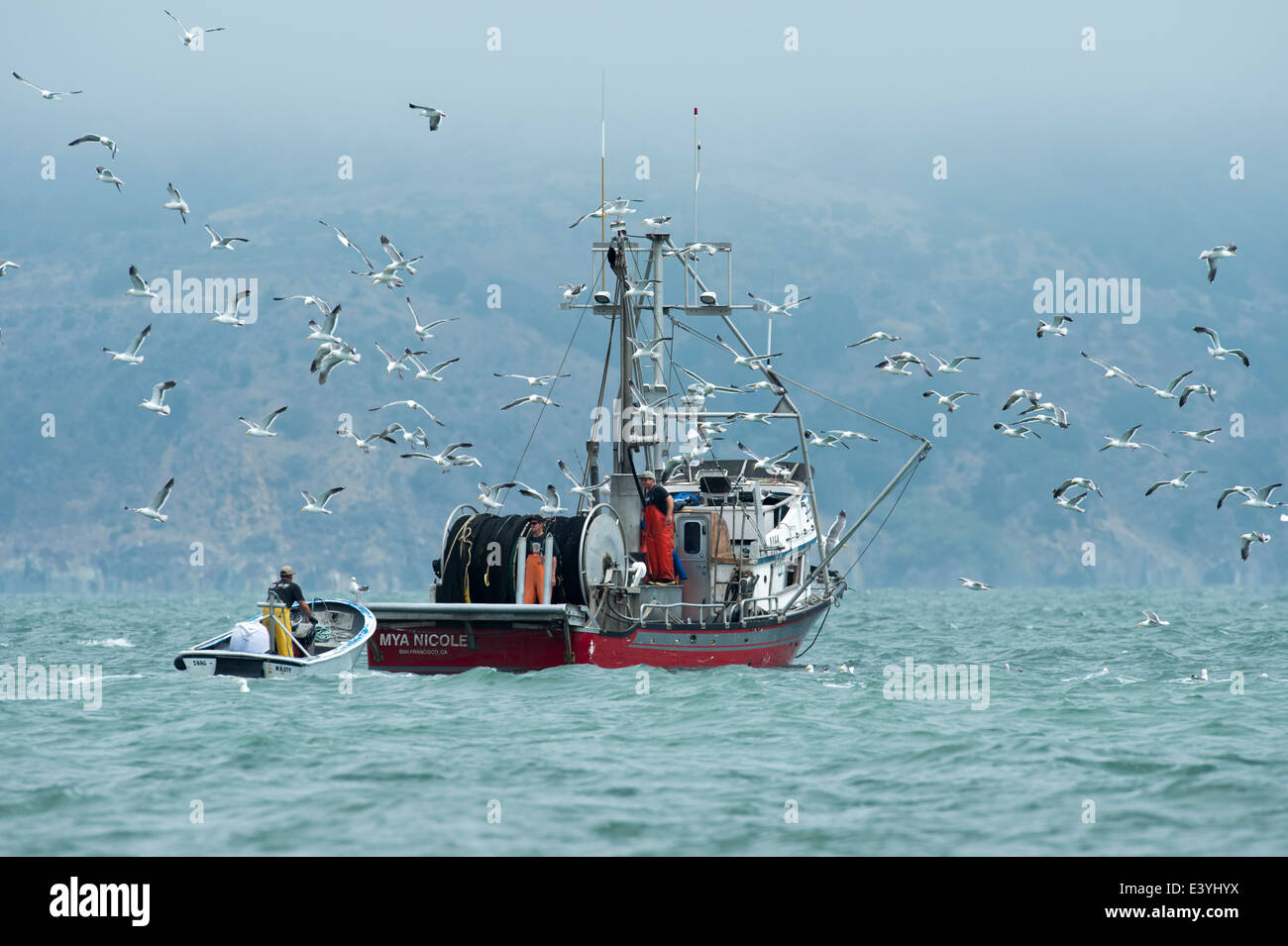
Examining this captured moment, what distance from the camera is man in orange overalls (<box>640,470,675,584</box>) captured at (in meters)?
33.0

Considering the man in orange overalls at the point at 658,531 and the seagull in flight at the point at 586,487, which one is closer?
the man in orange overalls at the point at 658,531

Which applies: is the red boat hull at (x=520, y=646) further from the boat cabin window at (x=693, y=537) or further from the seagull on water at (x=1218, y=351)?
the seagull on water at (x=1218, y=351)

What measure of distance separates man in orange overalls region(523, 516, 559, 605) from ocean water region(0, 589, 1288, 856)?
63.3 inches

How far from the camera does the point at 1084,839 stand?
1675cm

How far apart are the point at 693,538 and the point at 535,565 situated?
17.5 ft

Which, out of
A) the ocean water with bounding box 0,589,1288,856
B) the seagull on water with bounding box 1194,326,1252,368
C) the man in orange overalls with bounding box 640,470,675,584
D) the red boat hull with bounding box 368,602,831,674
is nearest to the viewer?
the ocean water with bounding box 0,589,1288,856

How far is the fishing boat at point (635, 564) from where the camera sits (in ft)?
102

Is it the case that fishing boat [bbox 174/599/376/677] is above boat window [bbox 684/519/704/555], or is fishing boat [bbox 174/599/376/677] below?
below

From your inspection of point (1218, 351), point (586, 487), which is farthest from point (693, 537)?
point (1218, 351)

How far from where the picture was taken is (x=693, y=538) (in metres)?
35.4

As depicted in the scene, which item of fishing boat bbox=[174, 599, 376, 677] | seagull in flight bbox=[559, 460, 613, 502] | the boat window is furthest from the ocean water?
seagull in flight bbox=[559, 460, 613, 502]

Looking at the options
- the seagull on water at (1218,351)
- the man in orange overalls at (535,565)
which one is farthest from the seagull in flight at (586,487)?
the seagull on water at (1218,351)

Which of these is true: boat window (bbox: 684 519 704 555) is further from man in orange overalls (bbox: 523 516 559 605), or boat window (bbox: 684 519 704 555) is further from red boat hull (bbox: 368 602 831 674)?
man in orange overalls (bbox: 523 516 559 605)

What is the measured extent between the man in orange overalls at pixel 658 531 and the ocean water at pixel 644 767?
2.22 metres
